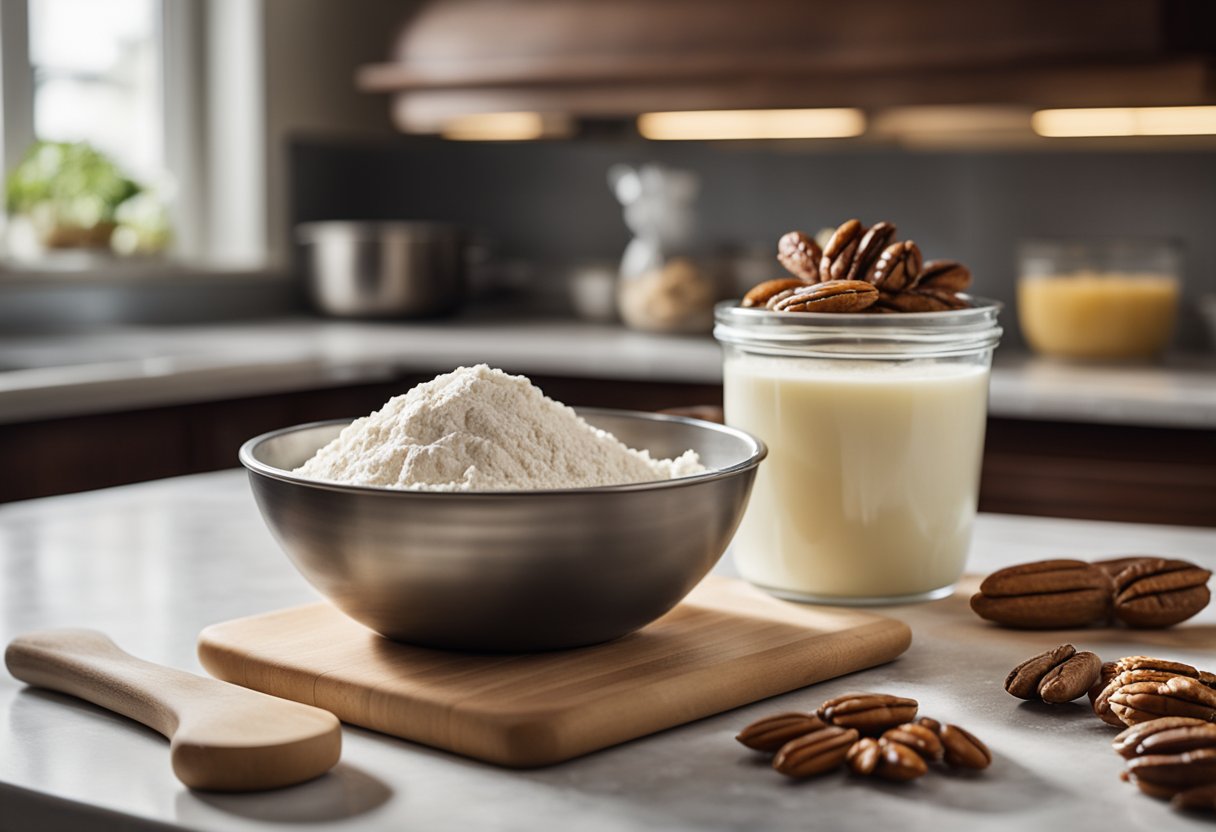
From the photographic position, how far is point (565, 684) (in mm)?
728

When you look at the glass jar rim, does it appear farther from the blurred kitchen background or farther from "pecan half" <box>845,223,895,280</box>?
the blurred kitchen background

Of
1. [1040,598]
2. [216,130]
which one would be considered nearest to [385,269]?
[216,130]

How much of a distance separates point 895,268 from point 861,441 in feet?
0.38

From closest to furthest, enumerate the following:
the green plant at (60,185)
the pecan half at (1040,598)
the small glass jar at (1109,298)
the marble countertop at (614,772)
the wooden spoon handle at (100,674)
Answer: the marble countertop at (614,772)
the wooden spoon handle at (100,674)
the pecan half at (1040,598)
the small glass jar at (1109,298)
the green plant at (60,185)

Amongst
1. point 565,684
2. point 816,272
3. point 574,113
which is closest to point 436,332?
point 574,113

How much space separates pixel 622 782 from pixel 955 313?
1.42ft

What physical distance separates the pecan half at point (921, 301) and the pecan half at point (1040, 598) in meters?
0.18

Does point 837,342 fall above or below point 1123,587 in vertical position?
above

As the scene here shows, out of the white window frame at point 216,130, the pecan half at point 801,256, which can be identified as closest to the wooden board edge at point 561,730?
→ the pecan half at point 801,256

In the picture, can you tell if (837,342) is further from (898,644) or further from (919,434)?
(898,644)

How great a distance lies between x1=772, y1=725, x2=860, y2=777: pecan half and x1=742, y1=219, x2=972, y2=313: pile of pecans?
34 cm

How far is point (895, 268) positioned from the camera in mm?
954

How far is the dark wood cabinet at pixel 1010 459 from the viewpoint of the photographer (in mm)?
2182

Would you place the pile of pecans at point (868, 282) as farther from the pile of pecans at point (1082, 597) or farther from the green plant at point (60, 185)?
the green plant at point (60, 185)
